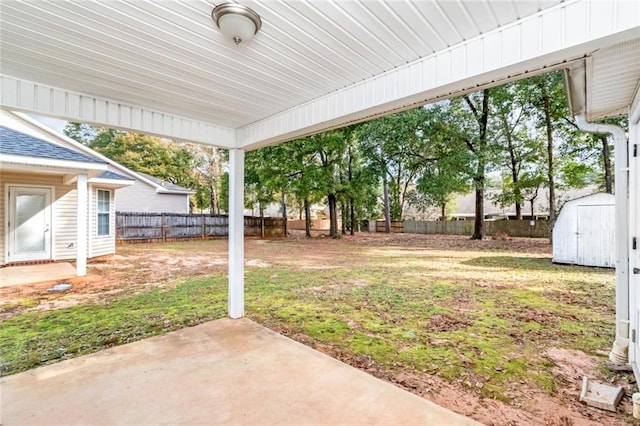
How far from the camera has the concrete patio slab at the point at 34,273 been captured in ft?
19.9

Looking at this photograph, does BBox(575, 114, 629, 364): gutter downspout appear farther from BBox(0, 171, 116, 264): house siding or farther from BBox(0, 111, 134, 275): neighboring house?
BBox(0, 171, 116, 264): house siding

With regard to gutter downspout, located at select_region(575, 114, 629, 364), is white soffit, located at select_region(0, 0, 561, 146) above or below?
above

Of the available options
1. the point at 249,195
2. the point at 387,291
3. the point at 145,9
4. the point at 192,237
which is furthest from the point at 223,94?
the point at 249,195

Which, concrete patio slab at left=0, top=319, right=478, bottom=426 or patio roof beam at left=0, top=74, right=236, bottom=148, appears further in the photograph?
patio roof beam at left=0, top=74, right=236, bottom=148

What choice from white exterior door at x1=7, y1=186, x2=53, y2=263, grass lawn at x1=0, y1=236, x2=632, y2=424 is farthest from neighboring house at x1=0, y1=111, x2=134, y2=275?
grass lawn at x1=0, y1=236, x2=632, y2=424

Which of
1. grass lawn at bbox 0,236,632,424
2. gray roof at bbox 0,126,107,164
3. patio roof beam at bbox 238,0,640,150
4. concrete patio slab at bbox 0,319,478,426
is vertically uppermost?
gray roof at bbox 0,126,107,164

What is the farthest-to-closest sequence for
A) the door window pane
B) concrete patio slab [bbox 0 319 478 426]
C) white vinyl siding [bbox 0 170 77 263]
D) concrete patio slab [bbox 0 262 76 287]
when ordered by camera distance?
white vinyl siding [bbox 0 170 77 263]
the door window pane
concrete patio slab [bbox 0 262 76 287]
concrete patio slab [bbox 0 319 478 426]

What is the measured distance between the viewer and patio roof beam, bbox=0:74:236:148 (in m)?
2.42

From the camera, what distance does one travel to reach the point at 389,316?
4238 mm

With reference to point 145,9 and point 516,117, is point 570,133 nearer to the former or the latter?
point 516,117

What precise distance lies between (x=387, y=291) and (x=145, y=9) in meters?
5.13

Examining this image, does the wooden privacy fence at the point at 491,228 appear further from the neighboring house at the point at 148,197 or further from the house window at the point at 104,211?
the house window at the point at 104,211

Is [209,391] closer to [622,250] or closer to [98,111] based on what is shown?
[98,111]

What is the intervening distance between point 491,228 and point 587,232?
9.76 metres
